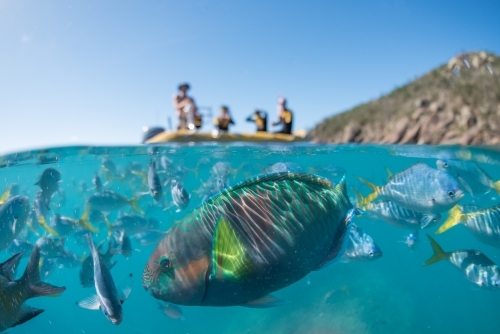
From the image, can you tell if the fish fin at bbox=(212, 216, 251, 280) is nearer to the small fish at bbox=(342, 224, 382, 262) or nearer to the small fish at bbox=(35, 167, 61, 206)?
the small fish at bbox=(342, 224, 382, 262)

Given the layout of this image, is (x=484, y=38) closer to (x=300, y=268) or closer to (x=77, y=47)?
(x=300, y=268)

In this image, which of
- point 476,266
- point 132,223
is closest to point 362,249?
point 476,266

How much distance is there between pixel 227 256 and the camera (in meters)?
2.22

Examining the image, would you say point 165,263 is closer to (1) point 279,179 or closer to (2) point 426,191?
(1) point 279,179

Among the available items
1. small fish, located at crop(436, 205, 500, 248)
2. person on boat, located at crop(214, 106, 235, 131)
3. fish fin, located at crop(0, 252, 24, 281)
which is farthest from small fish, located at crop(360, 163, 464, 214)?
fish fin, located at crop(0, 252, 24, 281)

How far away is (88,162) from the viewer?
1238 cm

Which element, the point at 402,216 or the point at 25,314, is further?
the point at 402,216

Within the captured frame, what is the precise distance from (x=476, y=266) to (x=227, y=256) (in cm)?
466

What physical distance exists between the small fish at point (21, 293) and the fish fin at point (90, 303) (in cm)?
72

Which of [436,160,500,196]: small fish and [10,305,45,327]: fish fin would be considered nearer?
[10,305,45,327]: fish fin

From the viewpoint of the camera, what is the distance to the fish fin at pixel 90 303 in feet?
12.9

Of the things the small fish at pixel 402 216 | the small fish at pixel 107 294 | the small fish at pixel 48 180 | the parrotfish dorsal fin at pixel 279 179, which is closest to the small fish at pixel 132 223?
the small fish at pixel 48 180

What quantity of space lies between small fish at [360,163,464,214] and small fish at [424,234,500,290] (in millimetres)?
767

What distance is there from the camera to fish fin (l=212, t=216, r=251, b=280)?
7.25ft
